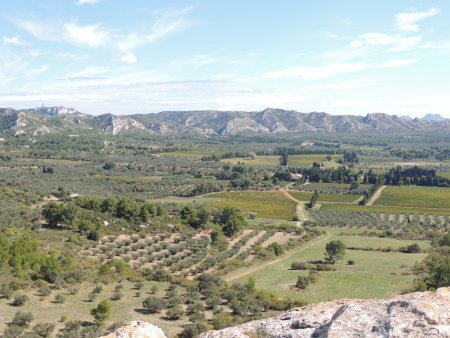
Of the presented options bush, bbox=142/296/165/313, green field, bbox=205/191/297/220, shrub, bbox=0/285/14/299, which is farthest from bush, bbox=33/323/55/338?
green field, bbox=205/191/297/220

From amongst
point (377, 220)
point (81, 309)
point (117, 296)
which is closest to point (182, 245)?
point (117, 296)

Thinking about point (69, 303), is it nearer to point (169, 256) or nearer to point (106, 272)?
point (106, 272)

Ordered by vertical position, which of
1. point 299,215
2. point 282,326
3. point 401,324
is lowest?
point 299,215

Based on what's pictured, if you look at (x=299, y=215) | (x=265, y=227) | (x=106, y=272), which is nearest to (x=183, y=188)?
(x=299, y=215)

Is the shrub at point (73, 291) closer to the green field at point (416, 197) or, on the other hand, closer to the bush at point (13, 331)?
the bush at point (13, 331)

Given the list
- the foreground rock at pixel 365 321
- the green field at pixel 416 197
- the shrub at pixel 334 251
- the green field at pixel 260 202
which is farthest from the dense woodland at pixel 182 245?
the foreground rock at pixel 365 321
